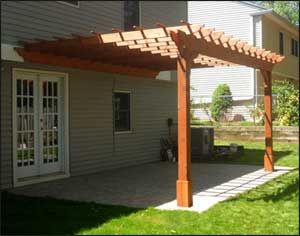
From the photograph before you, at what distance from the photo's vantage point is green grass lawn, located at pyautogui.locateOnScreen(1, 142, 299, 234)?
19.3ft

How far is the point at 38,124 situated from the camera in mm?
10125

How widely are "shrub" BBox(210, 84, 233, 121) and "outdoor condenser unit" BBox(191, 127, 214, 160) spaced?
649 centimetres

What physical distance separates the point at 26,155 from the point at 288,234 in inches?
232

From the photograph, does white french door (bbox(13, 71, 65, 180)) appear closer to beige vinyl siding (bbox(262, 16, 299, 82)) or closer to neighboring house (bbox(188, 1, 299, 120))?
neighboring house (bbox(188, 1, 299, 120))

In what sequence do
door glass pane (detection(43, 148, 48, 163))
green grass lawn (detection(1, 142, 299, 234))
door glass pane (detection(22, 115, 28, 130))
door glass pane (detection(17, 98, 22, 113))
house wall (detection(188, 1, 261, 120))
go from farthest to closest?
1. house wall (detection(188, 1, 261, 120))
2. door glass pane (detection(43, 148, 48, 163))
3. door glass pane (detection(22, 115, 28, 130))
4. door glass pane (detection(17, 98, 22, 113))
5. green grass lawn (detection(1, 142, 299, 234))

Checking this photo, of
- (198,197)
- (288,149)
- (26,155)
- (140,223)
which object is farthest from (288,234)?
(288,149)

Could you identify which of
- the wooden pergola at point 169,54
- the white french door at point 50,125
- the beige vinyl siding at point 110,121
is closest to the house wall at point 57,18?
the wooden pergola at point 169,54

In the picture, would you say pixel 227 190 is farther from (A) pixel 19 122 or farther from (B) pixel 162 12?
(B) pixel 162 12

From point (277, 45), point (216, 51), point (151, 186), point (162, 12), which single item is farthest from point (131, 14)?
point (277, 45)

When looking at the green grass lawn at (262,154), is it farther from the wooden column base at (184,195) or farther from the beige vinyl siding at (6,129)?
the beige vinyl siding at (6,129)

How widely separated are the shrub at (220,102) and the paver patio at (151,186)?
8985mm

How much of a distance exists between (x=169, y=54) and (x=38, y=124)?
3004 mm

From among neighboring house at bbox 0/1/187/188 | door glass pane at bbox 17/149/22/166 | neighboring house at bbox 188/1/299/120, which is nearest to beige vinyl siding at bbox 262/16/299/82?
neighboring house at bbox 188/1/299/120

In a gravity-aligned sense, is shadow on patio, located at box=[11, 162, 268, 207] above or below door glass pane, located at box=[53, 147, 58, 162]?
below
